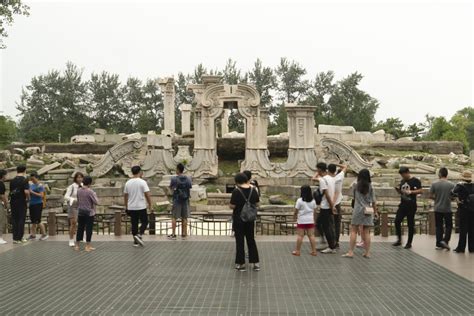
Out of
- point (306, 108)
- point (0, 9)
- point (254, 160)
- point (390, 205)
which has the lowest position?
point (390, 205)

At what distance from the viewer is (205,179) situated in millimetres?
23188

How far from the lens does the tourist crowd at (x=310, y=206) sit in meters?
8.62

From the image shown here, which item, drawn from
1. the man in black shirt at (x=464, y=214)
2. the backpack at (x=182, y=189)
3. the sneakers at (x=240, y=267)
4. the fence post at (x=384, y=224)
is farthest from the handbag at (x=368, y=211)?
the backpack at (x=182, y=189)

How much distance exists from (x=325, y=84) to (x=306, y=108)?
3591 centimetres

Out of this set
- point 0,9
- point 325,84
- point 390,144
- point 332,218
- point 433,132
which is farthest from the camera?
point 433,132

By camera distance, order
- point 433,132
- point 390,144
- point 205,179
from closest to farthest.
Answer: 1. point 205,179
2. point 390,144
3. point 433,132

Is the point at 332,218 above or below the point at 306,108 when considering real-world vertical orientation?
below

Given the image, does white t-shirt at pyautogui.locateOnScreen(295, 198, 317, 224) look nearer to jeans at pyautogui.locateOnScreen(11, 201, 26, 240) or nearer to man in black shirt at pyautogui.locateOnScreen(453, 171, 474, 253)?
man in black shirt at pyautogui.locateOnScreen(453, 171, 474, 253)

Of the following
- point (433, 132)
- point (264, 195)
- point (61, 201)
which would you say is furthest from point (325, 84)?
point (61, 201)

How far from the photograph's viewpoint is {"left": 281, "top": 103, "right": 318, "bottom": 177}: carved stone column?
23188 mm

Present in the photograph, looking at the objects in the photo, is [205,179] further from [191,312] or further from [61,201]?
[191,312]

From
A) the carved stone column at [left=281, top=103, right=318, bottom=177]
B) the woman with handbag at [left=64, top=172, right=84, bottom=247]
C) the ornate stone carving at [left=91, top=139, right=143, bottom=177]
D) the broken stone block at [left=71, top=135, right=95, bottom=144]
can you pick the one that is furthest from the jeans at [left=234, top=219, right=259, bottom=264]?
the broken stone block at [left=71, top=135, right=95, bottom=144]

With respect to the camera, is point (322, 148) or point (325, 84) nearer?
point (322, 148)

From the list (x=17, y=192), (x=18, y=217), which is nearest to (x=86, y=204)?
(x=17, y=192)
